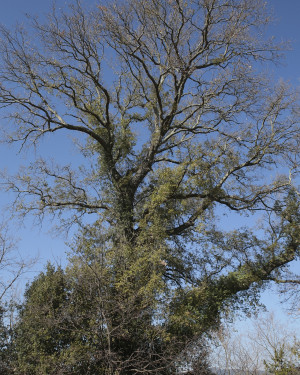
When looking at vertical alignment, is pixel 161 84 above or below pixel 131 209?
above

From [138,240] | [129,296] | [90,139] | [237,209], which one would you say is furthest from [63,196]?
[237,209]

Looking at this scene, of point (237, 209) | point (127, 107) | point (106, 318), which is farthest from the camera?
point (127, 107)

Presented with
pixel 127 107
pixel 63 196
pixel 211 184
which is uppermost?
pixel 127 107

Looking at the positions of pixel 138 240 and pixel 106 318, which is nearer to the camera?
pixel 106 318

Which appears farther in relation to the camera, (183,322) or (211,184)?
(211,184)

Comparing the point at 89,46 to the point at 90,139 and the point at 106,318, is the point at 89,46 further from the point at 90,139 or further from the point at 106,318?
the point at 106,318

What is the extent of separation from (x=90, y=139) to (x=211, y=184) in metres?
5.52

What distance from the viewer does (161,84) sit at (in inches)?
632

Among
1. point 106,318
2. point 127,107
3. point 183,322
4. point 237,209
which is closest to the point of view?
point 106,318

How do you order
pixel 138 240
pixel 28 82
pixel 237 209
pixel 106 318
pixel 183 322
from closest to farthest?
pixel 106 318
pixel 183 322
pixel 138 240
pixel 28 82
pixel 237 209

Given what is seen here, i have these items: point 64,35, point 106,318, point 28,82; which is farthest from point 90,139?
point 106,318

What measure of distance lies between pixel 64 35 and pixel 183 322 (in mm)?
10467

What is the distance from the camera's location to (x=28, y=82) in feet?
47.9

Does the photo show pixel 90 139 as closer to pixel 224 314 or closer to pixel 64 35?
pixel 64 35
